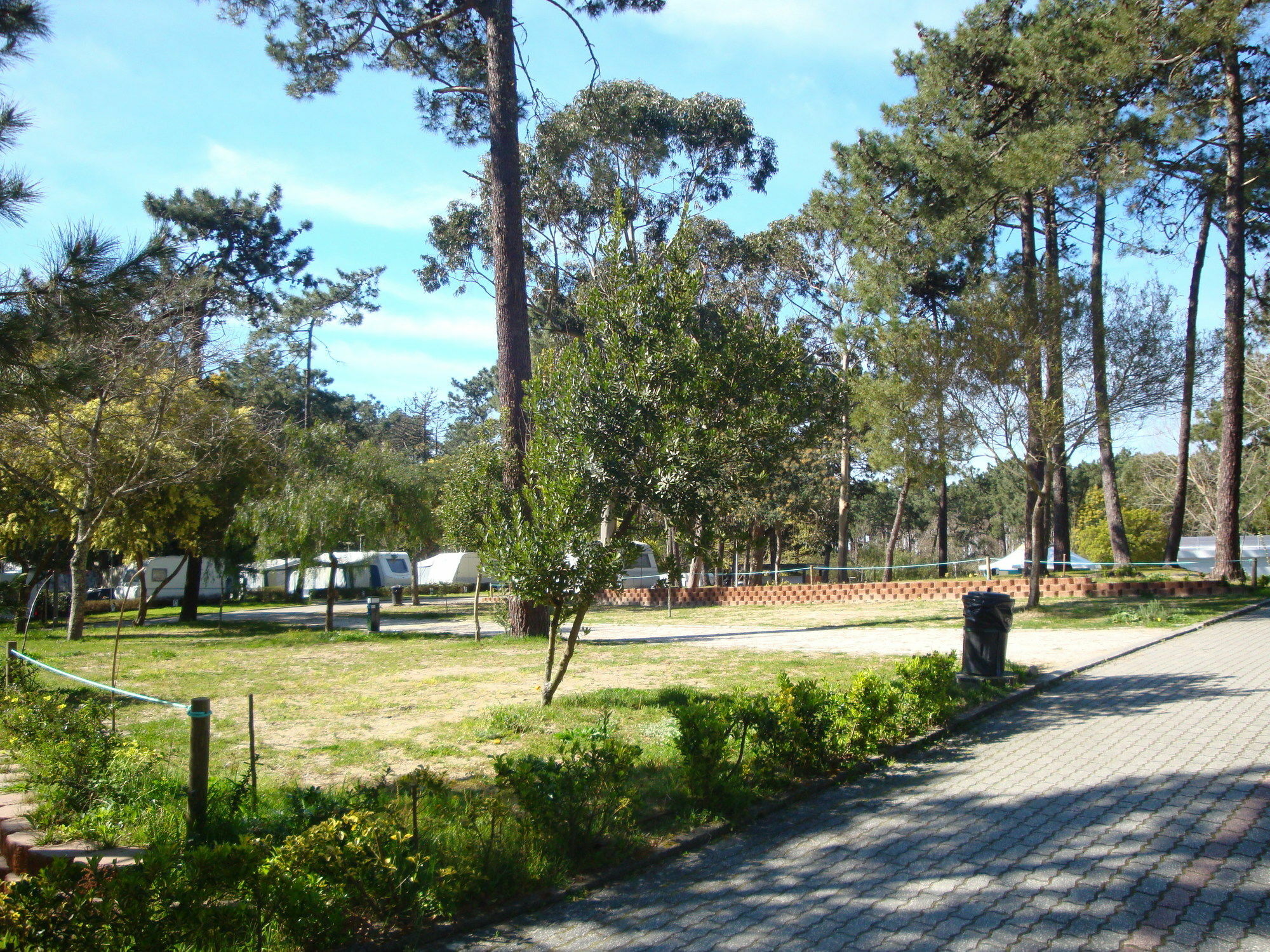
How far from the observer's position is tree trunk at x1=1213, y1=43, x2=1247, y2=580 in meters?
18.5

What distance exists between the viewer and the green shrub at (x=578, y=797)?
15.3ft

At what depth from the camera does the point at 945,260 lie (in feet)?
69.8

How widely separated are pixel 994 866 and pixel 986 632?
210 inches

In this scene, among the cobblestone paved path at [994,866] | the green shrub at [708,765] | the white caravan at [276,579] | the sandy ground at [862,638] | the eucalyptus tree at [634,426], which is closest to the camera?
the cobblestone paved path at [994,866]

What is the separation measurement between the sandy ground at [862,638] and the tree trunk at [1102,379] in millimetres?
4973

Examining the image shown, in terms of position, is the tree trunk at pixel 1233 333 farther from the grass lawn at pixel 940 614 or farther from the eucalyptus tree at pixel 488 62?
the eucalyptus tree at pixel 488 62

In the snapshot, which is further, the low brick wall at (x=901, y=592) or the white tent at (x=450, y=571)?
the white tent at (x=450, y=571)

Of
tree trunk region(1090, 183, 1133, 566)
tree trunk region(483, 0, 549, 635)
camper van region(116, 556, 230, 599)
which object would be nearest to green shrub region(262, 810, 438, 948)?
tree trunk region(483, 0, 549, 635)

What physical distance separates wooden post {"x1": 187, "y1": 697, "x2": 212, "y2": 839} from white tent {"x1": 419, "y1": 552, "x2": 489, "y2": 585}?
37.1 metres

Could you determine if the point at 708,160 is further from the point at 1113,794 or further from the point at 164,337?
the point at 1113,794

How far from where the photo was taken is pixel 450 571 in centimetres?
4228

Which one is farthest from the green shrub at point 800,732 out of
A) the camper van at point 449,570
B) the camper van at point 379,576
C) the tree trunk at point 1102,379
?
the camper van at point 379,576

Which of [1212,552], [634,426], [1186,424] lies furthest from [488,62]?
[1212,552]

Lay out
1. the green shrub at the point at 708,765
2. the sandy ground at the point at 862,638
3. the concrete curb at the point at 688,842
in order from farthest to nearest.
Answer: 1. the sandy ground at the point at 862,638
2. the green shrub at the point at 708,765
3. the concrete curb at the point at 688,842
